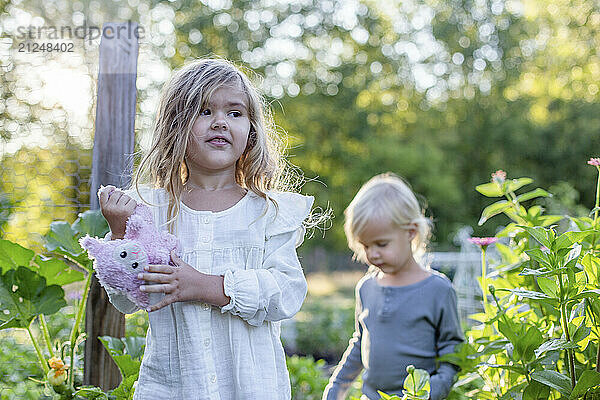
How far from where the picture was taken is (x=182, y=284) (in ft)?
4.30

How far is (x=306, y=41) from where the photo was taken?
12.3 m

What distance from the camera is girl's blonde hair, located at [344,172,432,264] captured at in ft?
6.57

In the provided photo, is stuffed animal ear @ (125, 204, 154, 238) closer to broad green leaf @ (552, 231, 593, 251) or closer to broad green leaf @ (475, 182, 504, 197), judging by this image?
broad green leaf @ (552, 231, 593, 251)

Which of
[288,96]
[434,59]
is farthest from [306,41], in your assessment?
[434,59]

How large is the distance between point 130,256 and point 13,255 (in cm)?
73

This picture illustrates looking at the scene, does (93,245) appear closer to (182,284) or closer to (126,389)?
(182,284)

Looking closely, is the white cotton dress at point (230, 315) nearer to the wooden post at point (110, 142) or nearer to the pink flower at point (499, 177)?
the wooden post at point (110, 142)

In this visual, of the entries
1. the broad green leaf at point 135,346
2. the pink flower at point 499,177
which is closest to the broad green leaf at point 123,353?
the broad green leaf at point 135,346

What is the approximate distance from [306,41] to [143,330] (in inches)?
385

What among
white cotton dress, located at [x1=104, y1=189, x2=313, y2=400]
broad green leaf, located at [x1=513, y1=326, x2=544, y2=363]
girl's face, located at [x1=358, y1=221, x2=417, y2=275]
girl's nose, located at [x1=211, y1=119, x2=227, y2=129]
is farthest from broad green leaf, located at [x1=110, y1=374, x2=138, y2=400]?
broad green leaf, located at [x1=513, y1=326, x2=544, y2=363]

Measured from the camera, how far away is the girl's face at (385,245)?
198 centimetres

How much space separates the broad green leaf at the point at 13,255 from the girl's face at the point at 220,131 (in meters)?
0.70

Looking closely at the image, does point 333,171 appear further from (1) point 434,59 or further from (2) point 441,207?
(1) point 434,59

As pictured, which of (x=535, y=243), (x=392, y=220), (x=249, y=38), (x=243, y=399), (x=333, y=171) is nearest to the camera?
(x=243, y=399)
